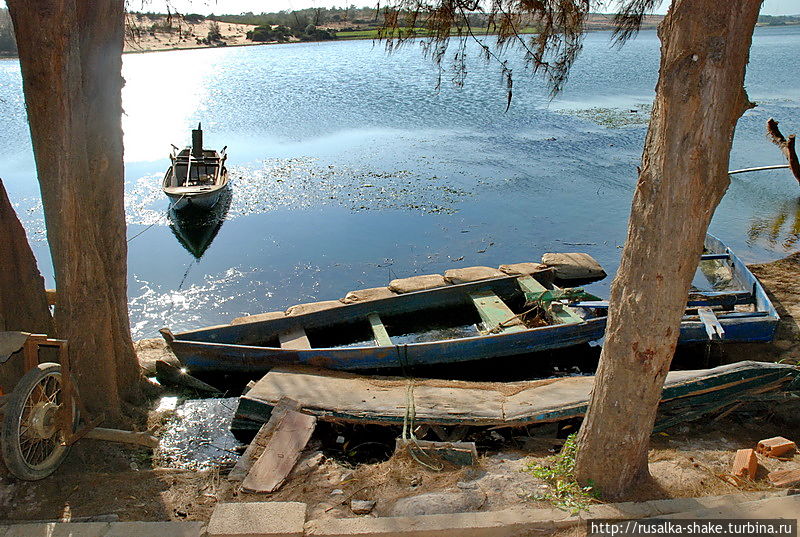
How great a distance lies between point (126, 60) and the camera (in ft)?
132

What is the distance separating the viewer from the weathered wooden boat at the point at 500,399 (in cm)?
626

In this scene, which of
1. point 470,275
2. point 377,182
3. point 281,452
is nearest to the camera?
point 281,452

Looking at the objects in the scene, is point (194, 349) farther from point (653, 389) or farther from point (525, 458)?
point (653, 389)

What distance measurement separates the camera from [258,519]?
13.8ft

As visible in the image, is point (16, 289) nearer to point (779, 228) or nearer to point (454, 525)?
point (454, 525)

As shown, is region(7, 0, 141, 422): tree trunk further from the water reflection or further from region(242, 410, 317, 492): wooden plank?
the water reflection

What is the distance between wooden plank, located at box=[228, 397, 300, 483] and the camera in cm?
518

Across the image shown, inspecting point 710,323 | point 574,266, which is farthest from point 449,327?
point 710,323

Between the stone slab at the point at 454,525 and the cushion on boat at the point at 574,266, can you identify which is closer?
the stone slab at the point at 454,525

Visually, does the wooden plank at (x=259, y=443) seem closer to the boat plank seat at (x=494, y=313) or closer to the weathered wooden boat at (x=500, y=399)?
the weathered wooden boat at (x=500, y=399)

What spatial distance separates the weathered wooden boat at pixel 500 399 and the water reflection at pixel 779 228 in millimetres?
9775

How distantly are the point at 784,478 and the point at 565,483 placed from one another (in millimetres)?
1624

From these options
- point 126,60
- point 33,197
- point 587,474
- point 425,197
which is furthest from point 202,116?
point 587,474

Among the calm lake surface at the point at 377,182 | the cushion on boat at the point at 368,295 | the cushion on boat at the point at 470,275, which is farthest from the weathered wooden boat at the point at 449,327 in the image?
the calm lake surface at the point at 377,182
